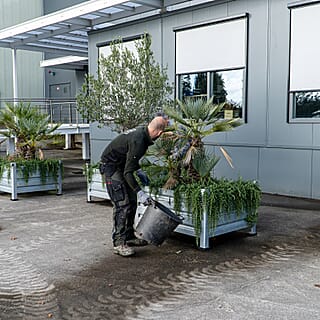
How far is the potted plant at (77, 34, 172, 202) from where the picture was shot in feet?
22.6

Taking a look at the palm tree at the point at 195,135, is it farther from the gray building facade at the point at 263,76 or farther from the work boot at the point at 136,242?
the gray building facade at the point at 263,76

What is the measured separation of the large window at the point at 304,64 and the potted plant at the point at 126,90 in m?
2.59

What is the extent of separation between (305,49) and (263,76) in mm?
963

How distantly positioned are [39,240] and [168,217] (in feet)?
6.39

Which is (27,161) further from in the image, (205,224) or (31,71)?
(31,71)

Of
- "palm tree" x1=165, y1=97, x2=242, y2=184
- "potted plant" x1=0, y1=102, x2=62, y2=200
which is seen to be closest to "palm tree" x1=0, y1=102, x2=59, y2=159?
"potted plant" x1=0, y1=102, x2=62, y2=200

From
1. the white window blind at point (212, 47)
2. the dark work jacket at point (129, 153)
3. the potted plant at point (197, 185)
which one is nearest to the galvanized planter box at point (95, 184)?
the potted plant at point (197, 185)

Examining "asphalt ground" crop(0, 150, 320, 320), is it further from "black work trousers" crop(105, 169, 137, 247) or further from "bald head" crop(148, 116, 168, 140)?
"bald head" crop(148, 116, 168, 140)

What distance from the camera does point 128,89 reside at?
6871 millimetres

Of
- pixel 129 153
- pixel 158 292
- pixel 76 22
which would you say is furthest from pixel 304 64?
pixel 76 22

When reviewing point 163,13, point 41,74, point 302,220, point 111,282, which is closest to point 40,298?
point 111,282

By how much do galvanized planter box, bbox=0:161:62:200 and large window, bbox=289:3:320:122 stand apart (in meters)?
4.93

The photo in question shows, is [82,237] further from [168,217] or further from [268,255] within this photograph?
[268,255]

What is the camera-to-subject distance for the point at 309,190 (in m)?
7.94
